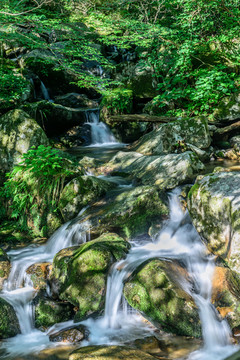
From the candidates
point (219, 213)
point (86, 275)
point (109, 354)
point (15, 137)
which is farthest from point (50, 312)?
point (15, 137)

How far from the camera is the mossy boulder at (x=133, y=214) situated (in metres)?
4.82

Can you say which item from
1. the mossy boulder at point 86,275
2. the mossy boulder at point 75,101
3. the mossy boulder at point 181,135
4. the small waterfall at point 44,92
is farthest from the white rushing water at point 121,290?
the small waterfall at point 44,92

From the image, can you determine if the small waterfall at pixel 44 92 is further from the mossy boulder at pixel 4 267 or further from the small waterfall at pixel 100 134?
the mossy boulder at pixel 4 267

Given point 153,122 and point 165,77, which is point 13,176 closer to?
point 153,122

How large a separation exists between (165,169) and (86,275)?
3102mm

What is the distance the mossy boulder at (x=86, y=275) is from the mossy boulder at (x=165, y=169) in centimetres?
209

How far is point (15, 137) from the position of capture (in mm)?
7164

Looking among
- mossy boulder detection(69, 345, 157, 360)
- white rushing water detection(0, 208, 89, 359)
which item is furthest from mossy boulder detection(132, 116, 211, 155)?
mossy boulder detection(69, 345, 157, 360)

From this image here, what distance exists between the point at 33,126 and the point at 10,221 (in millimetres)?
2618

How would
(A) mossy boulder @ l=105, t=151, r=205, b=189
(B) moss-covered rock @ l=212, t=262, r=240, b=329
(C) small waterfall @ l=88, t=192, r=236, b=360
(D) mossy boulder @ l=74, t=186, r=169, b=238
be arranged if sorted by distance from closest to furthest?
(C) small waterfall @ l=88, t=192, r=236, b=360
(B) moss-covered rock @ l=212, t=262, r=240, b=329
(D) mossy boulder @ l=74, t=186, r=169, b=238
(A) mossy boulder @ l=105, t=151, r=205, b=189

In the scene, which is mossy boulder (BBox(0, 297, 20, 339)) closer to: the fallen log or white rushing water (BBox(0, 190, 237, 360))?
white rushing water (BBox(0, 190, 237, 360))

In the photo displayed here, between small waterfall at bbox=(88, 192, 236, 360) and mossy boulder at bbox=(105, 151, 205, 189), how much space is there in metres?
0.70

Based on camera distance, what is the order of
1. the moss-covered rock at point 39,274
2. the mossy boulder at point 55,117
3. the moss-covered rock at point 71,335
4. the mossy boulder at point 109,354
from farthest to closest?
the mossy boulder at point 55,117 → the moss-covered rock at point 39,274 → the moss-covered rock at point 71,335 → the mossy boulder at point 109,354

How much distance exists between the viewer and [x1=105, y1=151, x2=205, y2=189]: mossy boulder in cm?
568
